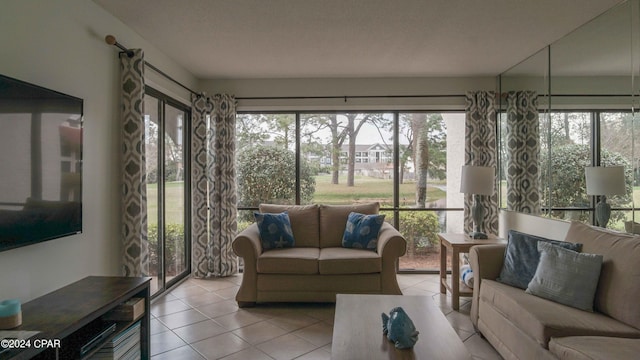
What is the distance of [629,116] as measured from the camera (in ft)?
8.19

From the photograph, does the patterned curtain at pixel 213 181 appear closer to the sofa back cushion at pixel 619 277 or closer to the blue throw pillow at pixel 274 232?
the blue throw pillow at pixel 274 232

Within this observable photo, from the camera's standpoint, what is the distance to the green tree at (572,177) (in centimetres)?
260

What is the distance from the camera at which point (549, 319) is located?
2.00 m

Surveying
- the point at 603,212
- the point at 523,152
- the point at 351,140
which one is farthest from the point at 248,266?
the point at 523,152

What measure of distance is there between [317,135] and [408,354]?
335 cm

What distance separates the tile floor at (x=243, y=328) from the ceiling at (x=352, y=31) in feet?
8.15

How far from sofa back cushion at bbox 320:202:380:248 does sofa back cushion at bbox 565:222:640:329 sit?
2.21 m

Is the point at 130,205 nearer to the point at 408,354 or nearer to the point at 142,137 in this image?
the point at 142,137

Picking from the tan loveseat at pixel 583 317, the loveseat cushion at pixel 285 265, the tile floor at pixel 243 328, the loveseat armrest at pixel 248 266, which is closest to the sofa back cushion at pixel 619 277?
the tan loveseat at pixel 583 317

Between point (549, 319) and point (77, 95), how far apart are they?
3316mm

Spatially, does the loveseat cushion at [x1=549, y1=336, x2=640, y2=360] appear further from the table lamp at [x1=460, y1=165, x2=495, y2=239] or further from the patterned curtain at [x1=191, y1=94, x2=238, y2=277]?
the patterned curtain at [x1=191, y1=94, x2=238, y2=277]

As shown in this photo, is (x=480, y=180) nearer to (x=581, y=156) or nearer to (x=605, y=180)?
(x=581, y=156)

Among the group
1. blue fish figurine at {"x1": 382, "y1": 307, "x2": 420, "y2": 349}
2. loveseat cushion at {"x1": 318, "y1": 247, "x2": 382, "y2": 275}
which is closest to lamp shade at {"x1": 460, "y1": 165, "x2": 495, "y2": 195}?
loveseat cushion at {"x1": 318, "y1": 247, "x2": 382, "y2": 275}

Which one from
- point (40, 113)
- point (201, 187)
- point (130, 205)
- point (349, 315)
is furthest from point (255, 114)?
point (349, 315)
